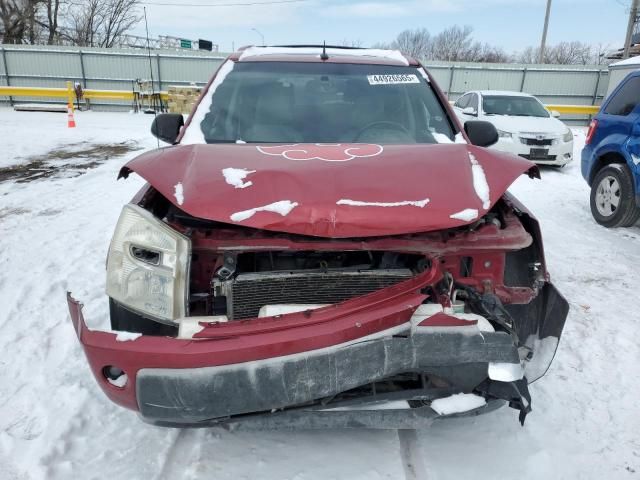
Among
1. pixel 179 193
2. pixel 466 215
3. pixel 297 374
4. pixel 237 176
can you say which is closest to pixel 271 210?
pixel 237 176

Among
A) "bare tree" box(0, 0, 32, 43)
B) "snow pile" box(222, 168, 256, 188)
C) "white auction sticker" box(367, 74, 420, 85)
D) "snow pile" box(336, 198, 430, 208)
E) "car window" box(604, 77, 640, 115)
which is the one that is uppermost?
"bare tree" box(0, 0, 32, 43)

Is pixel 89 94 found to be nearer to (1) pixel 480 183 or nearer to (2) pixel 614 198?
(2) pixel 614 198

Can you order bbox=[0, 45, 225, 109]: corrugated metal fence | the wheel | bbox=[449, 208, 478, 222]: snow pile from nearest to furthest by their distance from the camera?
bbox=[449, 208, 478, 222]: snow pile, the wheel, bbox=[0, 45, 225, 109]: corrugated metal fence

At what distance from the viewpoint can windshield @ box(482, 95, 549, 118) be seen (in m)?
10.4

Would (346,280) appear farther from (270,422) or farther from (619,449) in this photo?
(619,449)

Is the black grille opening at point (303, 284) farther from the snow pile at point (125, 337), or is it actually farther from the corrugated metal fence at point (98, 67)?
the corrugated metal fence at point (98, 67)

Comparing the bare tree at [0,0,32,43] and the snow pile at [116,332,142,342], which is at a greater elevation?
the bare tree at [0,0,32,43]

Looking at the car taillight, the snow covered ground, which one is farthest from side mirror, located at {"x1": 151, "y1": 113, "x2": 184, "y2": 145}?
the car taillight

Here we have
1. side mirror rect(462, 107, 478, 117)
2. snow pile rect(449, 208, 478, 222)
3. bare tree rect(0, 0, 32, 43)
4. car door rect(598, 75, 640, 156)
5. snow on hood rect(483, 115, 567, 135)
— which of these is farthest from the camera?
bare tree rect(0, 0, 32, 43)

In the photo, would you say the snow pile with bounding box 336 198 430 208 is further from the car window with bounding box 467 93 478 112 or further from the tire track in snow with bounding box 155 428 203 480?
the car window with bounding box 467 93 478 112

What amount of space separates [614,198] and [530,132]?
366cm

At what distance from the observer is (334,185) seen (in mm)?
2154

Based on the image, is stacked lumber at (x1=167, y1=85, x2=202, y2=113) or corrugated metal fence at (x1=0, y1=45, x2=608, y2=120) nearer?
stacked lumber at (x1=167, y1=85, x2=202, y2=113)

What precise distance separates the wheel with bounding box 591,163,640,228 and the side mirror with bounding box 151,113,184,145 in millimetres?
5065
